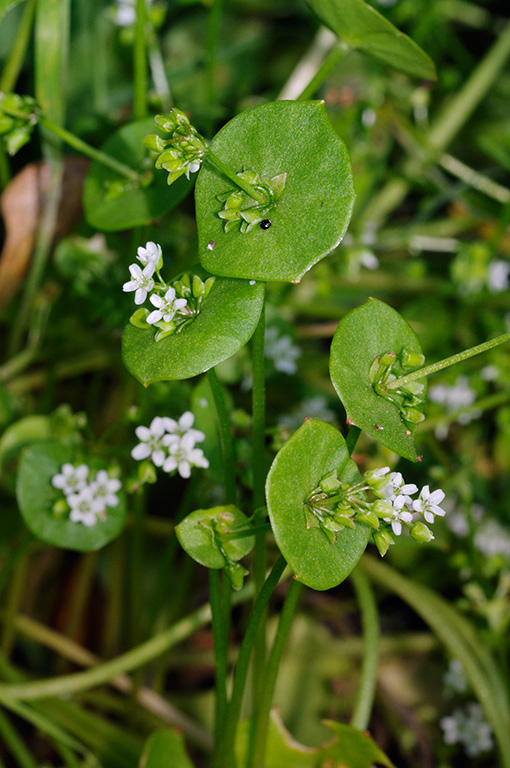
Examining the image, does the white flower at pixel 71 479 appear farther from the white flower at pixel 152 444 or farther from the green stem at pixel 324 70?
the green stem at pixel 324 70

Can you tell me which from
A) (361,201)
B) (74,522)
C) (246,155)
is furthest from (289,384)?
(246,155)

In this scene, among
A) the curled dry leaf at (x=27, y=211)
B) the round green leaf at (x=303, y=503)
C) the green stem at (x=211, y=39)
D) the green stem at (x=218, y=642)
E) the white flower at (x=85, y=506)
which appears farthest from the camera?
the curled dry leaf at (x=27, y=211)

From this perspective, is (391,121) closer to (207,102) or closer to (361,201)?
(361,201)

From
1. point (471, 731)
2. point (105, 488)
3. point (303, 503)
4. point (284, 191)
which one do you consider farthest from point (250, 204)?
point (471, 731)

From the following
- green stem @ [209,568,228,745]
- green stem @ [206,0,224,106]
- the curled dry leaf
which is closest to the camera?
green stem @ [209,568,228,745]

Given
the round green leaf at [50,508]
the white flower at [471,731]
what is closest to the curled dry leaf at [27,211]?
the round green leaf at [50,508]

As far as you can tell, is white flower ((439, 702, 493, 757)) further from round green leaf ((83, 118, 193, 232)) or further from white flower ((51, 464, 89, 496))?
round green leaf ((83, 118, 193, 232))

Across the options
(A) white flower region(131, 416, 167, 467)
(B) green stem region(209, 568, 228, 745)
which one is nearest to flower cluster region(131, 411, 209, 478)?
(A) white flower region(131, 416, 167, 467)
